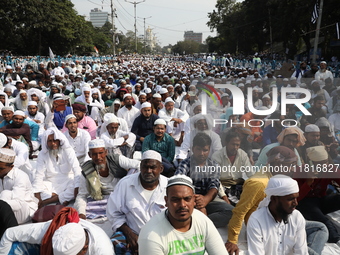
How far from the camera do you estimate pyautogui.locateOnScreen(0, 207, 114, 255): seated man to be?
1.83m

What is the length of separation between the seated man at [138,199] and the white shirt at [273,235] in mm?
783

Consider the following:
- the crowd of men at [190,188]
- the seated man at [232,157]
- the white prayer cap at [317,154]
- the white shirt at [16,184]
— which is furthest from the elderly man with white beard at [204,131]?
the white shirt at [16,184]

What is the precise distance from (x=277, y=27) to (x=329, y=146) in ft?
81.1

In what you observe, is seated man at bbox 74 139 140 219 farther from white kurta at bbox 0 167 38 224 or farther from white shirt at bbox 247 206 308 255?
white shirt at bbox 247 206 308 255

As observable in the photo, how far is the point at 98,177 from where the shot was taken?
3100 millimetres

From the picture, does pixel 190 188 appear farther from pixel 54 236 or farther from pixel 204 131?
pixel 204 131

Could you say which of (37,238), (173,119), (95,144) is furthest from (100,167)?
(173,119)

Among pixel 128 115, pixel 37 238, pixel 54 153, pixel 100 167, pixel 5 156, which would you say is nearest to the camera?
pixel 37 238

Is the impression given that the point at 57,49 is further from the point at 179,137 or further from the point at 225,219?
the point at 225,219

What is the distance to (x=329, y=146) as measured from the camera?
14.0 ft

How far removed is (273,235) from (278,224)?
0.08 m

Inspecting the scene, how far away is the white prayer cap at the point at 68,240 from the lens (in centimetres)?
175

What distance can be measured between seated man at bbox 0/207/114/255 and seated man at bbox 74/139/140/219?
3.13ft

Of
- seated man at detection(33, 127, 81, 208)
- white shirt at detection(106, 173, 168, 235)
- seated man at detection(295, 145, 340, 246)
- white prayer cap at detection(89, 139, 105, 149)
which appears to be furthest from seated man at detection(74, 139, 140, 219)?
seated man at detection(295, 145, 340, 246)
